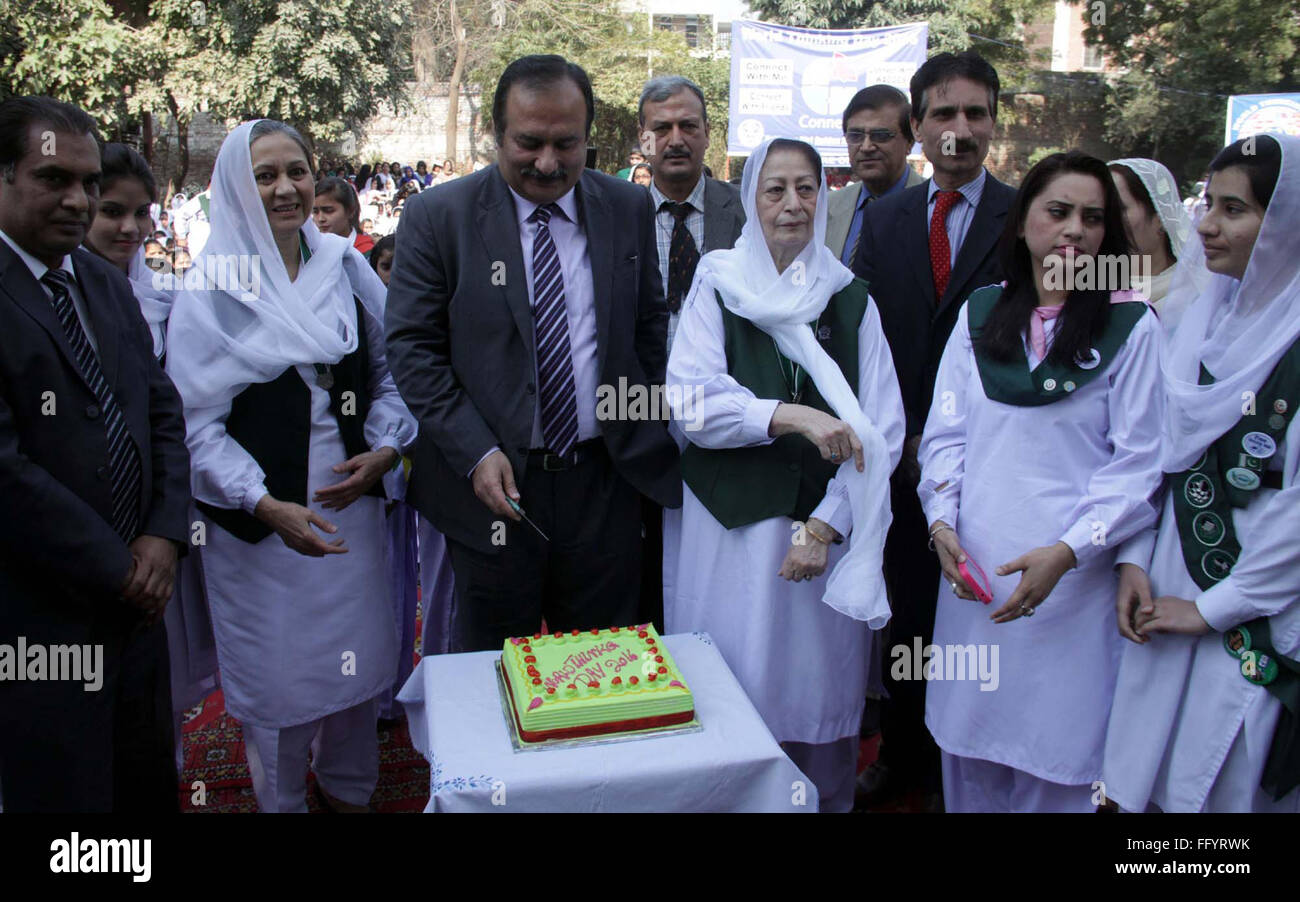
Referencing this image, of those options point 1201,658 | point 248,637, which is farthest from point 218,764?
point 1201,658

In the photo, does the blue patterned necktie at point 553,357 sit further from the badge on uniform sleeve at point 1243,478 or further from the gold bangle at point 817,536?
the badge on uniform sleeve at point 1243,478

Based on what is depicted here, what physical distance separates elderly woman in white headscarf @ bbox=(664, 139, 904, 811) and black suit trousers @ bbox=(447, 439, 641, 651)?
0.23 m

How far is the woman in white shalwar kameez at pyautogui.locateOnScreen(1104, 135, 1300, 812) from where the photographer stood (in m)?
2.06

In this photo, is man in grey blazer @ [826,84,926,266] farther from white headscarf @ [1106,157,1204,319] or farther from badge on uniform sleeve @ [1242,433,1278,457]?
badge on uniform sleeve @ [1242,433,1278,457]

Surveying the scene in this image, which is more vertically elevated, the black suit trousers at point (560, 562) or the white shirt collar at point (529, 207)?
the white shirt collar at point (529, 207)

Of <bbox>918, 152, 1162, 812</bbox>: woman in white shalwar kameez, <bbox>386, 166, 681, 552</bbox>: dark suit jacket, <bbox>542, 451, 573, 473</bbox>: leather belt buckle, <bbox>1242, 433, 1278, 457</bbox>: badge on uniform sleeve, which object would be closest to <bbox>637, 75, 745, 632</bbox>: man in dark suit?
<bbox>386, 166, 681, 552</bbox>: dark suit jacket

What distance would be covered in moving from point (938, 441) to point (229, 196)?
206 centimetres

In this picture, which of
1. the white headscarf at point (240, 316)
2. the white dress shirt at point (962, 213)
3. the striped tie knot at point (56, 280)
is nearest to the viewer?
the striped tie knot at point (56, 280)

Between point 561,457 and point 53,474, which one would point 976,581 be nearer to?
point 561,457

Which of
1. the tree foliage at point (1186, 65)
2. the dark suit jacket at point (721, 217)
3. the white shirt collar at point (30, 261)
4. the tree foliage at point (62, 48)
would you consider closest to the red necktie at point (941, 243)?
the dark suit jacket at point (721, 217)

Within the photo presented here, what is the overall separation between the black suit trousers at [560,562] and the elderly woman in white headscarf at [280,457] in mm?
336

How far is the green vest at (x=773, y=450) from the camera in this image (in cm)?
254

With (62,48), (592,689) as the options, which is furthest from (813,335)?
(62,48)
